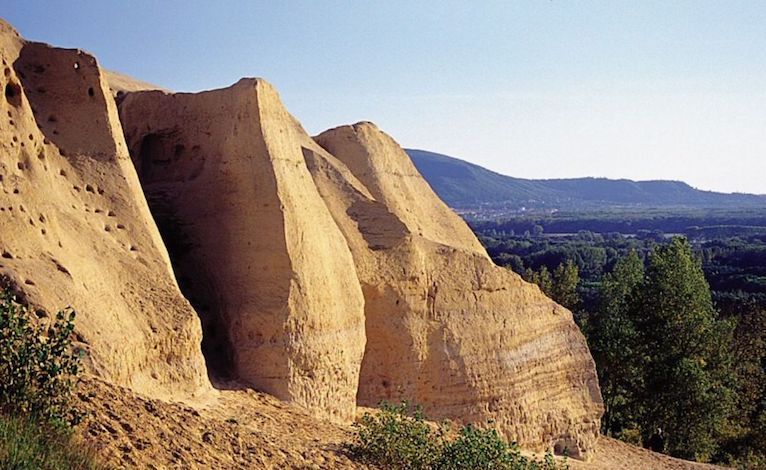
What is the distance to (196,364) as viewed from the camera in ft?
35.6

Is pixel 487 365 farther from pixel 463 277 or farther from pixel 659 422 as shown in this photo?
pixel 659 422

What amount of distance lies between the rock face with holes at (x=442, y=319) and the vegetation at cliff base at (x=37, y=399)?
806 centimetres

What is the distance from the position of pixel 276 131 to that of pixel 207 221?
6.31 feet

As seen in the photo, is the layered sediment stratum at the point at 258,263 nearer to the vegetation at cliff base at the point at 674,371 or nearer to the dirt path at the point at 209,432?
the dirt path at the point at 209,432

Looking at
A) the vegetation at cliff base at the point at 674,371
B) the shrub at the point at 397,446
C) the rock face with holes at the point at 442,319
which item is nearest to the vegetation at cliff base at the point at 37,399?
the shrub at the point at 397,446

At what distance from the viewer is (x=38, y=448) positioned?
5.76 meters

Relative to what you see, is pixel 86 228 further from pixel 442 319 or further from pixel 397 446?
pixel 442 319

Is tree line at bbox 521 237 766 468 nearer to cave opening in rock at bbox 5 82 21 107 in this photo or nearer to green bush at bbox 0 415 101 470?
cave opening in rock at bbox 5 82 21 107

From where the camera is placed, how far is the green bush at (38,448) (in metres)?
5.37

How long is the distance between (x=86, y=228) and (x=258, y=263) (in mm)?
2808

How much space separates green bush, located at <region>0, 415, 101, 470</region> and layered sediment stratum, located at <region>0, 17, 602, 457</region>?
2658mm

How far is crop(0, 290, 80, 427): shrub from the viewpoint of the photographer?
6.61 metres

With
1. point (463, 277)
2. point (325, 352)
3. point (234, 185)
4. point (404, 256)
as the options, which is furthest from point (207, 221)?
point (463, 277)

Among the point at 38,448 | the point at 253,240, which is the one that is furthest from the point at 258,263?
the point at 38,448
